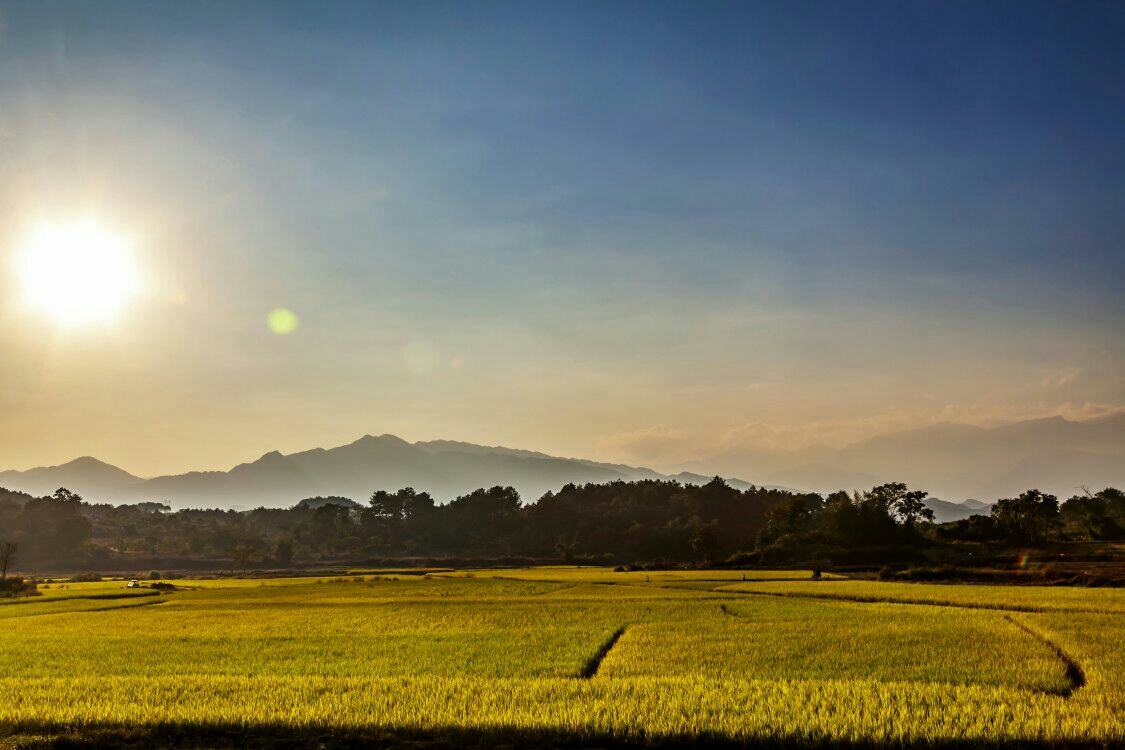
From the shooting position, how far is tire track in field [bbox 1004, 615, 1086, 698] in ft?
65.7

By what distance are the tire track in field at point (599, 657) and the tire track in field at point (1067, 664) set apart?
11.9m

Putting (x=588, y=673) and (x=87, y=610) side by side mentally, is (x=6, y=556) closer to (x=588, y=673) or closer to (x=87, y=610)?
(x=87, y=610)

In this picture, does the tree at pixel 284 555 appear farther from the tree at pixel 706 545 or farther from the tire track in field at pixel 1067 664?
the tire track in field at pixel 1067 664

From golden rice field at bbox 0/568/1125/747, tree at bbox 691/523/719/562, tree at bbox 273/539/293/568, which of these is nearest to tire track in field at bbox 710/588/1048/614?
golden rice field at bbox 0/568/1125/747

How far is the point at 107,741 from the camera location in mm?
15867

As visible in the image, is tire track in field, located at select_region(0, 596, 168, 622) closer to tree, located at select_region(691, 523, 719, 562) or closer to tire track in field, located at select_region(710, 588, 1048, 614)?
tire track in field, located at select_region(710, 588, 1048, 614)

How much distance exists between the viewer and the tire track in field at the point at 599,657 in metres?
22.5

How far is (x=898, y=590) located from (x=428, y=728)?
45681 mm

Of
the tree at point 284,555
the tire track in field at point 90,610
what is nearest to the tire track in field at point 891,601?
the tire track in field at point 90,610

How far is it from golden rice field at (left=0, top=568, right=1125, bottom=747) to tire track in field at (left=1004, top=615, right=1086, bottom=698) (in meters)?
0.10

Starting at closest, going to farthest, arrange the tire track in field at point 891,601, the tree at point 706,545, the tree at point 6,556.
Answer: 1. the tire track in field at point 891,601
2. the tree at point 6,556
3. the tree at point 706,545

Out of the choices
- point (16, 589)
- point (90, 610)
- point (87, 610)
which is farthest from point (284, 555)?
point (90, 610)

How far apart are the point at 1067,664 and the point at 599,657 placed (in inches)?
553

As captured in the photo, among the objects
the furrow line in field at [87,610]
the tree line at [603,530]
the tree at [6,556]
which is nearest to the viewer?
the furrow line in field at [87,610]
